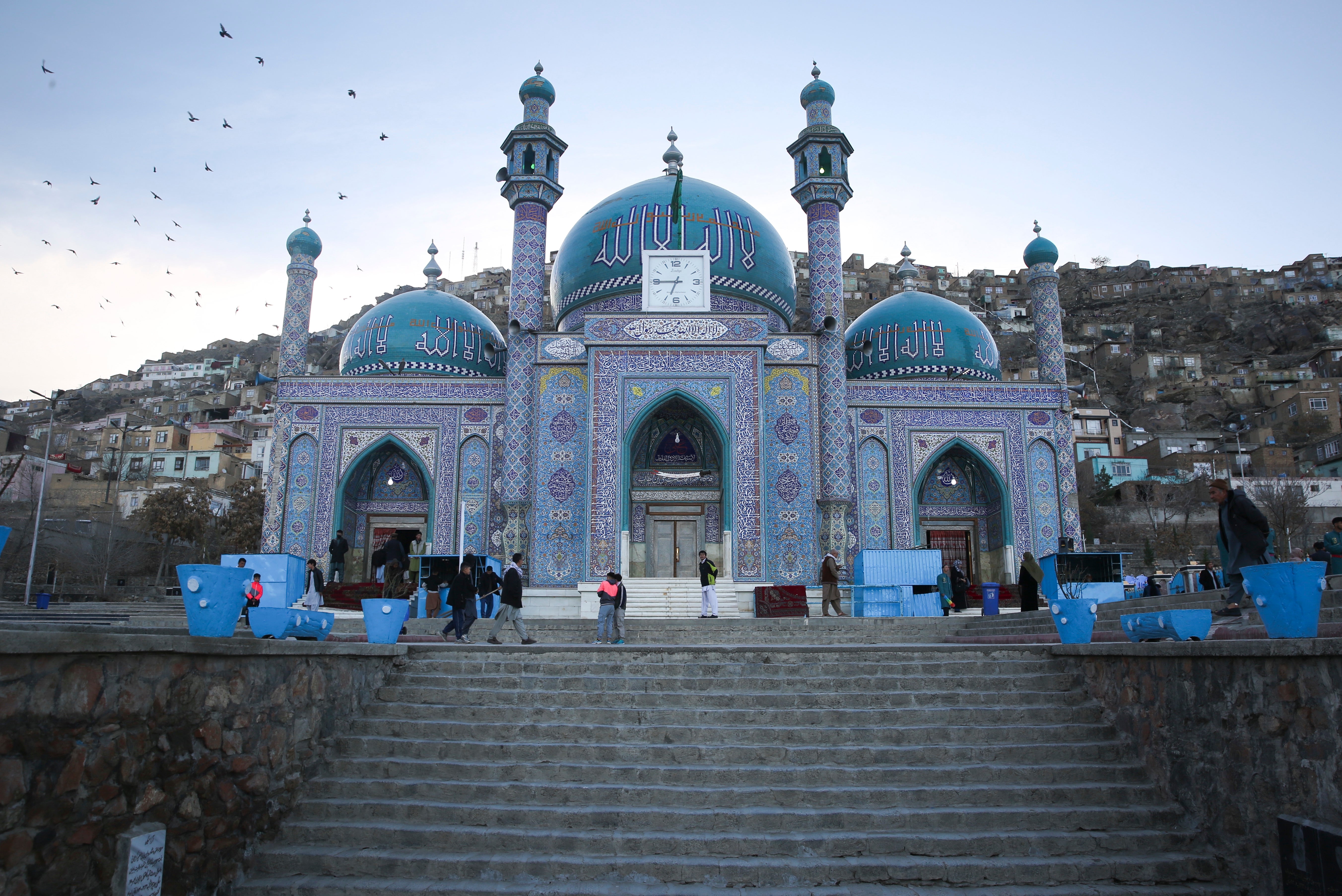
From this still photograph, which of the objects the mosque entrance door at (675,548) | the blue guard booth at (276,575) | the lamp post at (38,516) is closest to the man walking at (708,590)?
the mosque entrance door at (675,548)

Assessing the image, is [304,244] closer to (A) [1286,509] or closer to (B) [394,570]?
(B) [394,570]

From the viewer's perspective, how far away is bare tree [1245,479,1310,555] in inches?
1084

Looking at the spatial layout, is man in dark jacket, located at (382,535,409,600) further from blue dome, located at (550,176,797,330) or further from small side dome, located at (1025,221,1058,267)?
small side dome, located at (1025,221,1058,267)

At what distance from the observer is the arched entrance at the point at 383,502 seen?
18719 millimetres

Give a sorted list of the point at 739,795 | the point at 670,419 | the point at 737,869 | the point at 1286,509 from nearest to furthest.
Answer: the point at 737,869
the point at 739,795
the point at 670,419
the point at 1286,509

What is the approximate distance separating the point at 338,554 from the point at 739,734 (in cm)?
1247

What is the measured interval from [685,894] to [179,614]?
1118cm

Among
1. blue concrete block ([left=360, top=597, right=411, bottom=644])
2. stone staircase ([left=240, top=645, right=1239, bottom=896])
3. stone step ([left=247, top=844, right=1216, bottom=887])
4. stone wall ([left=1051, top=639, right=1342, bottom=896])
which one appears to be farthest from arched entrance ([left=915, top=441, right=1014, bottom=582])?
stone step ([left=247, top=844, right=1216, bottom=887])

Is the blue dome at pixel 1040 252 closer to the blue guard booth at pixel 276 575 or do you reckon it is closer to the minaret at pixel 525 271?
the minaret at pixel 525 271

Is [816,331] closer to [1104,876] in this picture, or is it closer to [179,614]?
[179,614]

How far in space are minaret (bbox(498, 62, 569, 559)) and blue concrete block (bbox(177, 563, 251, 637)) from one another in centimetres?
1186

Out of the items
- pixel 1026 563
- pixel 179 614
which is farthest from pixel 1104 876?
pixel 179 614

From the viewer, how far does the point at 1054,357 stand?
19.8 m

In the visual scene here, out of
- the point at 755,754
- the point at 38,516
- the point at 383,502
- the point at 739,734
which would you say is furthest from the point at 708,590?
the point at 38,516
